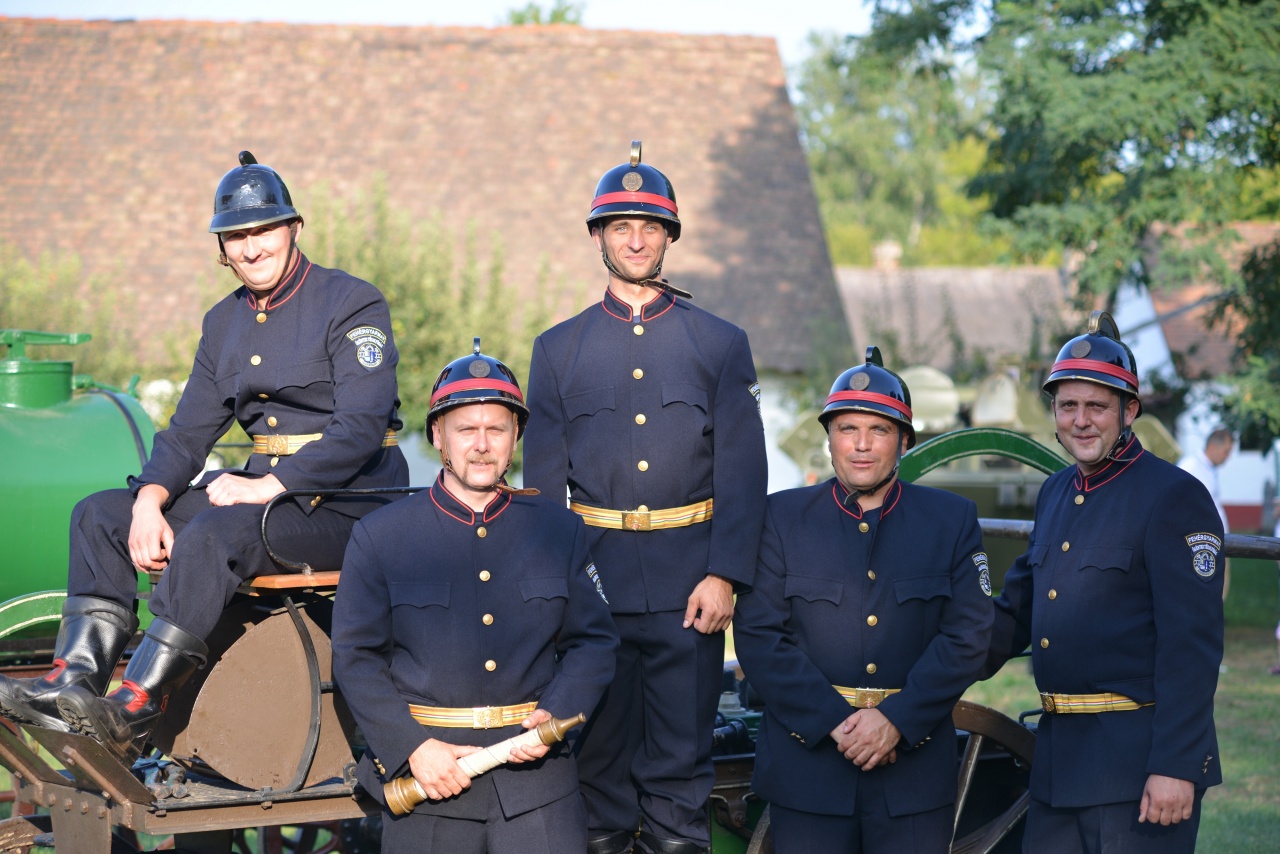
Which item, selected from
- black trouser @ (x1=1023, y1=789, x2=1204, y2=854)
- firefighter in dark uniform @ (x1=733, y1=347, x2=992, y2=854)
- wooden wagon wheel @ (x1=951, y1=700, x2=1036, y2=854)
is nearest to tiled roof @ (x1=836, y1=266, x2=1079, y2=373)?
wooden wagon wheel @ (x1=951, y1=700, x2=1036, y2=854)

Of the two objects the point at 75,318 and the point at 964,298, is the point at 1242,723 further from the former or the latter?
the point at 964,298

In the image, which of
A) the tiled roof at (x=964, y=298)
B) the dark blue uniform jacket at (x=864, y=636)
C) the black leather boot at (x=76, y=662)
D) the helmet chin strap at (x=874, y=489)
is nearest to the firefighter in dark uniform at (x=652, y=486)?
the dark blue uniform jacket at (x=864, y=636)

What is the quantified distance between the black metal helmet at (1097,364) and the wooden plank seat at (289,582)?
216 centimetres

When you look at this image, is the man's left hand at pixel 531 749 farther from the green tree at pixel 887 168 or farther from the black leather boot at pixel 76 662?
the green tree at pixel 887 168

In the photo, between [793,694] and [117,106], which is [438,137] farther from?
[793,694]

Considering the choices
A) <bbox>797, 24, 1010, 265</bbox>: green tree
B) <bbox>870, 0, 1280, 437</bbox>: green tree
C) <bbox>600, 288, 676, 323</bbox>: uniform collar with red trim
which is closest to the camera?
<bbox>600, 288, 676, 323</bbox>: uniform collar with red trim

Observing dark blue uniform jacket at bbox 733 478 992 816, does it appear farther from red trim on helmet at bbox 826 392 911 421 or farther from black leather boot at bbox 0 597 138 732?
black leather boot at bbox 0 597 138 732

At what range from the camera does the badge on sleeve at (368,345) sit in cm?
422

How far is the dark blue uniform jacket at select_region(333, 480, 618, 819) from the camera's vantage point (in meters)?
3.51

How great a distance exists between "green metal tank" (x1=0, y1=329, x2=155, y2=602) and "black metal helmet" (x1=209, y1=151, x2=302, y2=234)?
5.89 feet

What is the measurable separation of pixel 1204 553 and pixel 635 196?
1.93 meters

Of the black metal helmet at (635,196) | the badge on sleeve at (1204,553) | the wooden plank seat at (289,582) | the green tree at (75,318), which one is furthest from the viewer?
the green tree at (75,318)

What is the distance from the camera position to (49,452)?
5.48 metres

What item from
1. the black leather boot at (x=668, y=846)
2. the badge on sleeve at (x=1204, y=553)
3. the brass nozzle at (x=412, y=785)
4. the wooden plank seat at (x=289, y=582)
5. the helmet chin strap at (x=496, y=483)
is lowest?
the black leather boot at (x=668, y=846)
